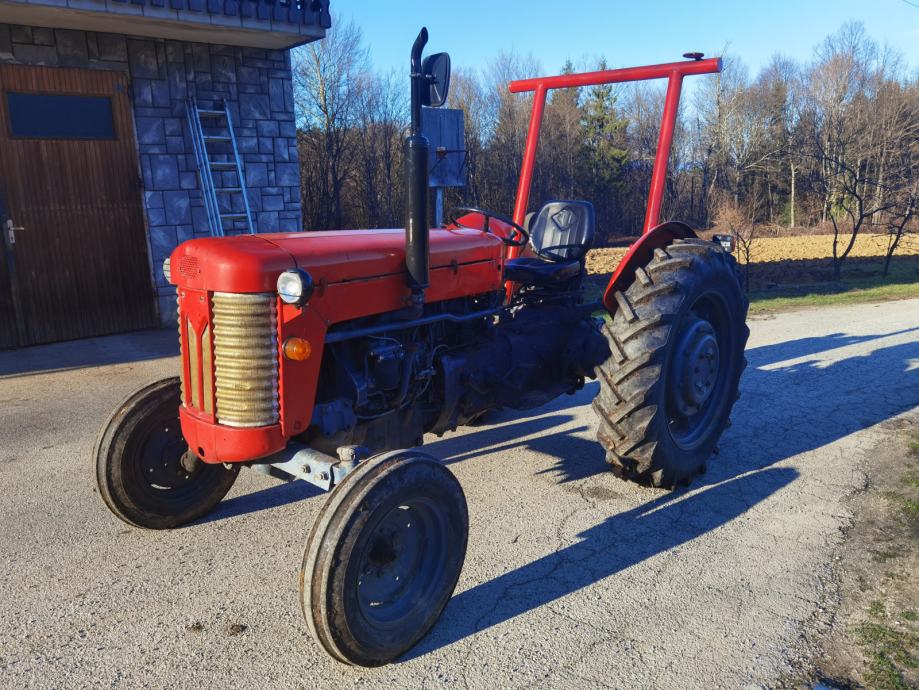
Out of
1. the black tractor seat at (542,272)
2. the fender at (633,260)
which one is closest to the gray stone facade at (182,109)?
the black tractor seat at (542,272)

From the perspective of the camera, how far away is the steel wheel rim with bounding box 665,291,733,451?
4.19 meters

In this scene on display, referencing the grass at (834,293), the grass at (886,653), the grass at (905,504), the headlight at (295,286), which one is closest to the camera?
the grass at (886,653)

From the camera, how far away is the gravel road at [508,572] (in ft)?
8.59

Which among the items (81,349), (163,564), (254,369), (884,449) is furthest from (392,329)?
(81,349)

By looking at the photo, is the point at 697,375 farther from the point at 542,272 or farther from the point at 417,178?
the point at 417,178

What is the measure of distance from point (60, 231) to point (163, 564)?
5689 millimetres

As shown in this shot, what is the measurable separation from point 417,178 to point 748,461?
290 centimetres

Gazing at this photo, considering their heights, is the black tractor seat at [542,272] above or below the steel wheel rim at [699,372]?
above

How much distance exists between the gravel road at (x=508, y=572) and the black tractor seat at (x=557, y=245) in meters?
1.11

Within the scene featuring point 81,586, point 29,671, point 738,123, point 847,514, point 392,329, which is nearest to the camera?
point 29,671

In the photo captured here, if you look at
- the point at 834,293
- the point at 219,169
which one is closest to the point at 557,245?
the point at 219,169

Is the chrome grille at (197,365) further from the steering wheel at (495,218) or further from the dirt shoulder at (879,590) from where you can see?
the dirt shoulder at (879,590)

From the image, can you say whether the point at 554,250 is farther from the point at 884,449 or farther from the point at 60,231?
the point at 60,231

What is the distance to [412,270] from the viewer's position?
10.4ft
